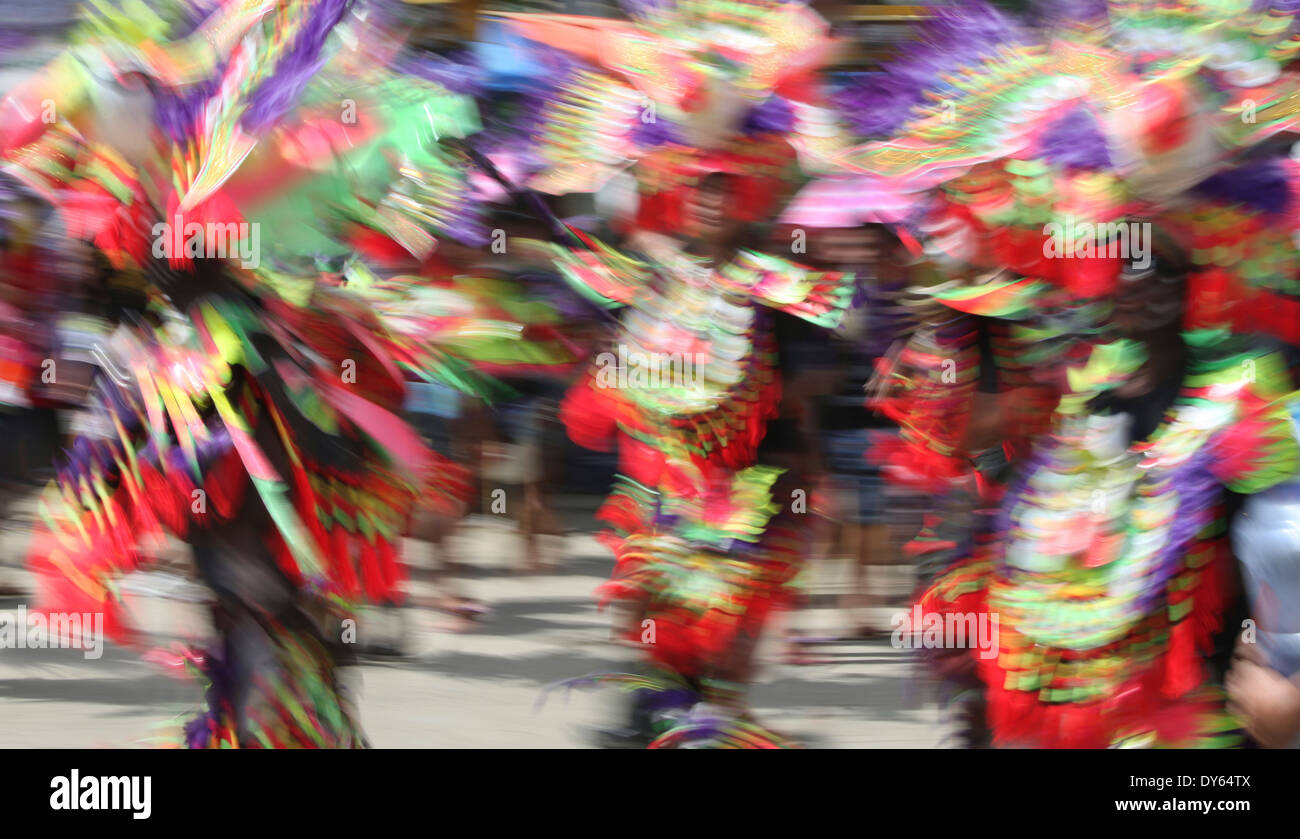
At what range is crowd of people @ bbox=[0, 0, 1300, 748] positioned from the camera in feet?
8.00

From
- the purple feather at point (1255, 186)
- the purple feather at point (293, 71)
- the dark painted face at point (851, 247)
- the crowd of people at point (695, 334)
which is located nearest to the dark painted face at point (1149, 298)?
the crowd of people at point (695, 334)

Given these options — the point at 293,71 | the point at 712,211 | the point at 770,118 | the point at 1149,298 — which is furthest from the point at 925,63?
the point at 293,71

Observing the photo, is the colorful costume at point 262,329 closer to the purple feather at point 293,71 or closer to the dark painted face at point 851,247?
the purple feather at point 293,71

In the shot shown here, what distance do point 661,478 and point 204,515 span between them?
0.73 meters

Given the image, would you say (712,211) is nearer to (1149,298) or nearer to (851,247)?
(851,247)

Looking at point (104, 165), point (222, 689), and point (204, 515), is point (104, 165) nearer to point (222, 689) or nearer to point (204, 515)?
point (204, 515)

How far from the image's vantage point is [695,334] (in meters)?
2.62

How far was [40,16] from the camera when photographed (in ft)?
8.18

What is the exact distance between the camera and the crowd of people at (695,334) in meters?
2.44

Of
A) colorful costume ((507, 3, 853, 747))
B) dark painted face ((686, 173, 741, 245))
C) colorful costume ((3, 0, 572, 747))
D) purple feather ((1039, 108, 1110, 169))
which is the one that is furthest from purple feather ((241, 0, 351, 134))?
purple feather ((1039, 108, 1110, 169))

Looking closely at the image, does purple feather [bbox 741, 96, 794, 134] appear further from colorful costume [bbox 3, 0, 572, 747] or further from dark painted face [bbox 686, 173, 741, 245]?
colorful costume [bbox 3, 0, 572, 747]

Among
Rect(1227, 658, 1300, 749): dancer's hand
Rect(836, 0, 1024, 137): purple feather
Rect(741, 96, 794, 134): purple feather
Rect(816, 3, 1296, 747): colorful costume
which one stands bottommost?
Rect(1227, 658, 1300, 749): dancer's hand
